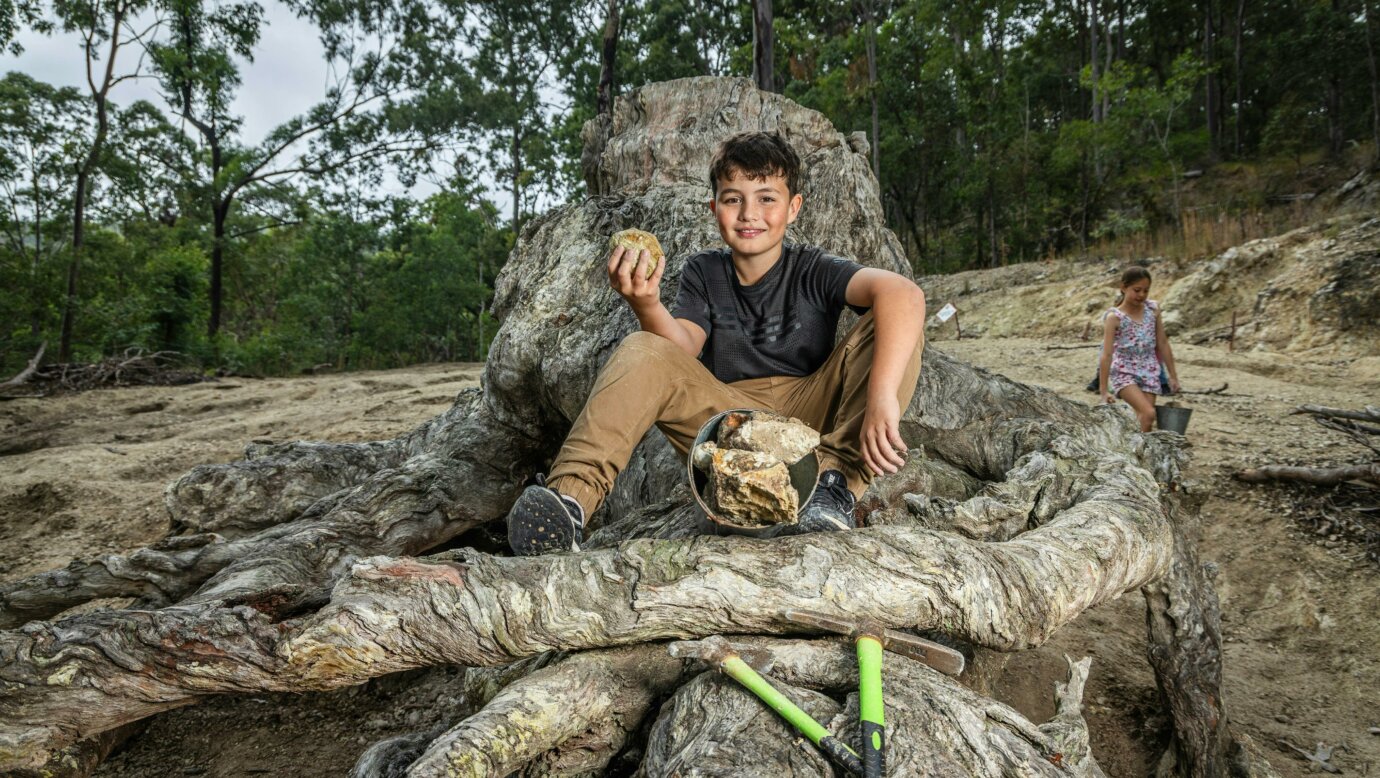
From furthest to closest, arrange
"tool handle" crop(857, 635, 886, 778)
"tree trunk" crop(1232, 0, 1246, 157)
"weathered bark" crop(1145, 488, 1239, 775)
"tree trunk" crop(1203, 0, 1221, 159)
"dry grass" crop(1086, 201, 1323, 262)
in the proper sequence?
"tree trunk" crop(1203, 0, 1221, 159) < "tree trunk" crop(1232, 0, 1246, 157) < "dry grass" crop(1086, 201, 1323, 262) < "weathered bark" crop(1145, 488, 1239, 775) < "tool handle" crop(857, 635, 886, 778)

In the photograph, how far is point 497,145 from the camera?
67.5 feet

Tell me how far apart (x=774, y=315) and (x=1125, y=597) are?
93.8 inches

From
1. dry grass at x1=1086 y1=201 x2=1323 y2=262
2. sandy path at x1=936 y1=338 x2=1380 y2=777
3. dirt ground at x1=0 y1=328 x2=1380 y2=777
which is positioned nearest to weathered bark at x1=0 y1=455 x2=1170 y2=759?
dirt ground at x1=0 y1=328 x2=1380 y2=777

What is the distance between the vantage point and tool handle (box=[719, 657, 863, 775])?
1.19 metres

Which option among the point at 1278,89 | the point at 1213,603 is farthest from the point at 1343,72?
the point at 1213,603

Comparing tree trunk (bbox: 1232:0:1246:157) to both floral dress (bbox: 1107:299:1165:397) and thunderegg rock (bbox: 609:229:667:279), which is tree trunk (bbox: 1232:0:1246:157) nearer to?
floral dress (bbox: 1107:299:1165:397)

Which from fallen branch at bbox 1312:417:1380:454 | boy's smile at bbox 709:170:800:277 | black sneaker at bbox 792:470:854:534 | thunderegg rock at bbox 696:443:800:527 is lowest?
fallen branch at bbox 1312:417:1380:454

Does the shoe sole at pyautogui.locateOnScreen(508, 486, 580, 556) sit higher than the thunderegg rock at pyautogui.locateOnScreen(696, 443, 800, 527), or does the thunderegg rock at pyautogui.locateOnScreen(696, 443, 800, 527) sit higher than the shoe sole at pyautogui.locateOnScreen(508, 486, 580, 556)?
the thunderegg rock at pyautogui.locateOnScreen(696, 443, 800, 527)

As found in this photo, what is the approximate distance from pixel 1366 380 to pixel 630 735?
7945 mm

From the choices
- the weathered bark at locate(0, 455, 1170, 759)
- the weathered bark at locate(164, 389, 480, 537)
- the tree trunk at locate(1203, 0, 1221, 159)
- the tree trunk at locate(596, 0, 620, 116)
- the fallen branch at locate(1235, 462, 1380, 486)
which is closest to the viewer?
the weathered bark at locate(0, 455, 1170, 759)

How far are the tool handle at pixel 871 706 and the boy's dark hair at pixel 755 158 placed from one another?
4.72 ft

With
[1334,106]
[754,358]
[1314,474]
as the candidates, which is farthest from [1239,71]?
[754,358]

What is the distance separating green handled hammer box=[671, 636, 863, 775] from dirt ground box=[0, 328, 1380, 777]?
93 centimetres

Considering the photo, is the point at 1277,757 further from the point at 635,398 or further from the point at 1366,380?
the point at 1366,380
